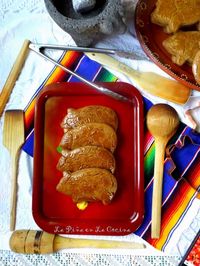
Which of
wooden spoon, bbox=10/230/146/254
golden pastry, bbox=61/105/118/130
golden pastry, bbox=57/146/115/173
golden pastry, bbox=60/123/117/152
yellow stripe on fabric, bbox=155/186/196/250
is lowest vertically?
wooden spoon, bbox=10/230/146/254

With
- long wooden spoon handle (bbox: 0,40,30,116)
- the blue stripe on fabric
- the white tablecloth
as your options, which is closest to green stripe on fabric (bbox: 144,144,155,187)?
the white tablecloth

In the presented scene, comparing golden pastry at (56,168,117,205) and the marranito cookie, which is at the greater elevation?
the marranito cookie

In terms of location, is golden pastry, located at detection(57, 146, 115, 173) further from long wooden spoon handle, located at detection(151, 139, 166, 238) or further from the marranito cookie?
the marranito cookie

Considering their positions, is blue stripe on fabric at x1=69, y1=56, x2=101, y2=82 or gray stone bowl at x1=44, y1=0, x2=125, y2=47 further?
blue stripe on fabric at x1=69, y1=56, x2=101, y2=82

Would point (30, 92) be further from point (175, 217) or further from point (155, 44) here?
point (175, 217)

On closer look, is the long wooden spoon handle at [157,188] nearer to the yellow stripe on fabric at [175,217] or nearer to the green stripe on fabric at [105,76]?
the yellow stripe on fabric at [175,217]

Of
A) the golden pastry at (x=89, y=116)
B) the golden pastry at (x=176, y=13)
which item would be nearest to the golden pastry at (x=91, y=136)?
the golden pastry at (x=89, y=116)
